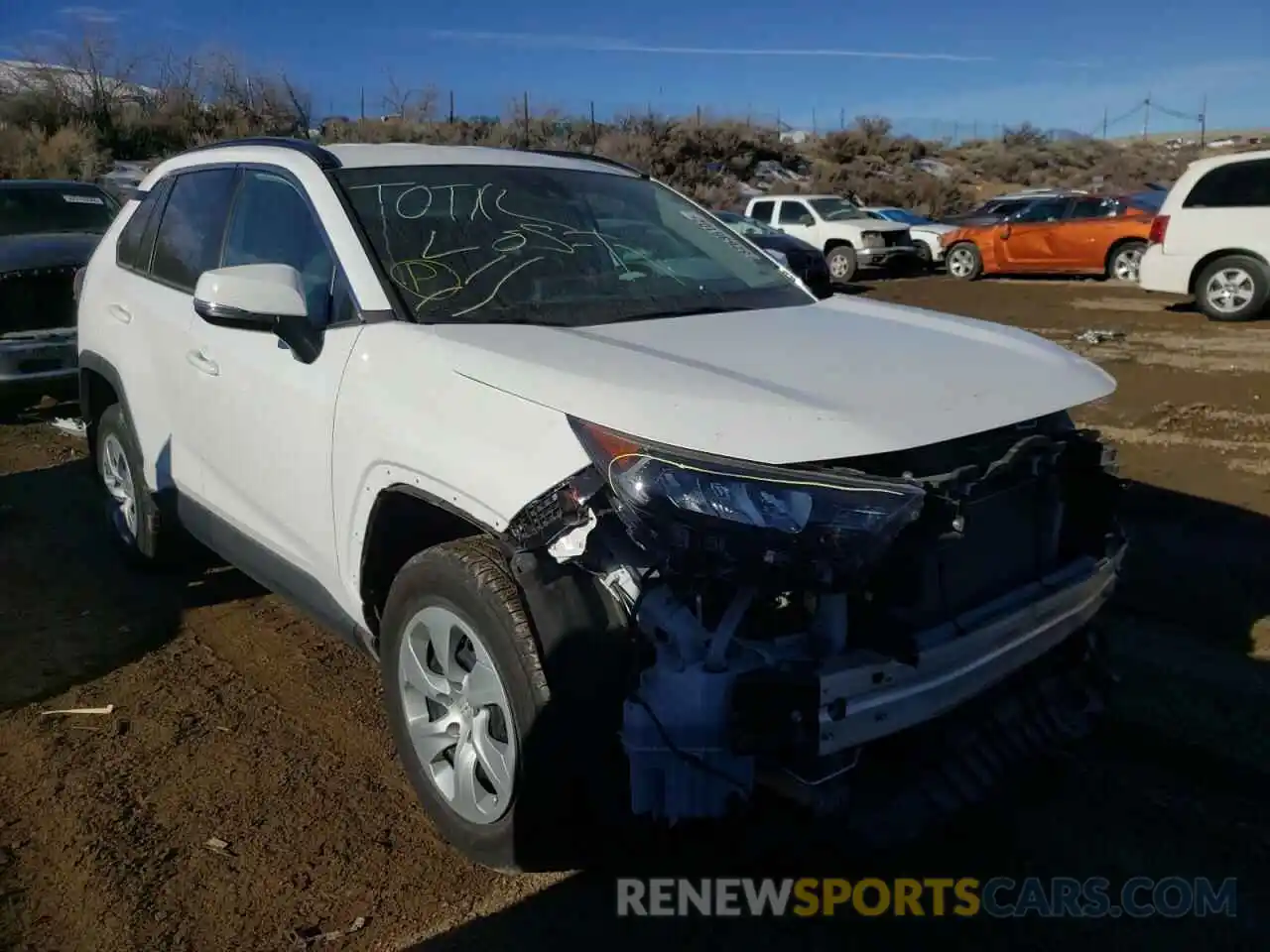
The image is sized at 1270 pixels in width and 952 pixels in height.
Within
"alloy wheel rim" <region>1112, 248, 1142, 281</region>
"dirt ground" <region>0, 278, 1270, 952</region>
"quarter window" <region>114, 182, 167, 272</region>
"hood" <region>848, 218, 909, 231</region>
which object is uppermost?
Result: "hood" <region>848, 218, 909, 231</region>

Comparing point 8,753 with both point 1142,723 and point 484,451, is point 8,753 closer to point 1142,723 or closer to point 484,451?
point 484,451

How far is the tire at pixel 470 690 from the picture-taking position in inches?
96.3

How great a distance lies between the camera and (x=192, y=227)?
424 centimetres

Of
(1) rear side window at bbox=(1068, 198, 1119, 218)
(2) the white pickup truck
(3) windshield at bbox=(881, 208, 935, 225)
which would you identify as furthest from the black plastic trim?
(3) windshield at bbox=(881, 208, 935, 225)

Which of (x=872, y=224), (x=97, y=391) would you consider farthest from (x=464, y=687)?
(x=872, y=224)

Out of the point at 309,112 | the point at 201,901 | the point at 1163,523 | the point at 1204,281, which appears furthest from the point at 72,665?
the point at 309,112

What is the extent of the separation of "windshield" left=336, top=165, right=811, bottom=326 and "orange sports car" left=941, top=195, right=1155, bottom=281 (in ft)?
52.8

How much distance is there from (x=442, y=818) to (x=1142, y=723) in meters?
2.33

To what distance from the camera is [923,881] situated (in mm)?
2826

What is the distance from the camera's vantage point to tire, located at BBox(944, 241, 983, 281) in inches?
787

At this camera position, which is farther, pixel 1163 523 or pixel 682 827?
pixel 1163 523

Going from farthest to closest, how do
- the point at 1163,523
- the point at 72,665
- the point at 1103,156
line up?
1. the point at 1103,156
2. the point at 1163,523
3. the point at 72,665

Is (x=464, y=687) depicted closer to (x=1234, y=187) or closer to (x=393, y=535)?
(x=393, y=535)

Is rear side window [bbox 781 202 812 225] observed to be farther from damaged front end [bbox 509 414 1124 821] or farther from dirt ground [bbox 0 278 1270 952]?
damaged front end [bbox 509 414 1124 821]
